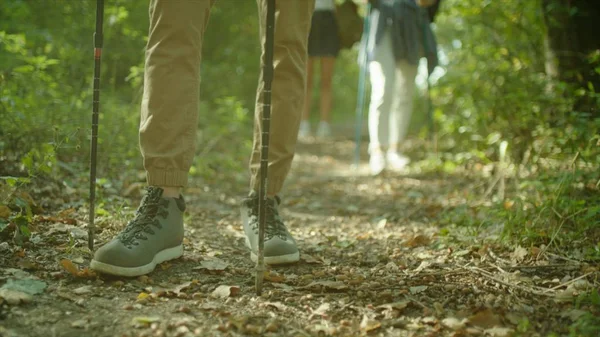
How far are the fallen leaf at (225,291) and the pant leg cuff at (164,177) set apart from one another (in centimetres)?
42

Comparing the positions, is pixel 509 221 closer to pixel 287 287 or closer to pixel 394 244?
pixel 394 244

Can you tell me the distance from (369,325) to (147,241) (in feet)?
2.74

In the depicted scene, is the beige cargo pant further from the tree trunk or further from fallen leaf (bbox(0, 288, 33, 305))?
the tree trunk

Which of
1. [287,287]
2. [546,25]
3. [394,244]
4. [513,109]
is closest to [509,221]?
[394,244]

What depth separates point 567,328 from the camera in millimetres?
1649

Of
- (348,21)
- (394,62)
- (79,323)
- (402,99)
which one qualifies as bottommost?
(79,323)

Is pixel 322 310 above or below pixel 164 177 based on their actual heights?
below

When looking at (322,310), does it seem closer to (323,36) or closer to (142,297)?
(142,297)

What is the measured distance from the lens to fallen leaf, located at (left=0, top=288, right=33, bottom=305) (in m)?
1.61

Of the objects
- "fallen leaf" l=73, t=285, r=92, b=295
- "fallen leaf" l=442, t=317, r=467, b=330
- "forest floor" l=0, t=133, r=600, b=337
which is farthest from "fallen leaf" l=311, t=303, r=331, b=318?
"fallen leaf" l=73, t=285, r=92, b=295

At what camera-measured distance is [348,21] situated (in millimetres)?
6816

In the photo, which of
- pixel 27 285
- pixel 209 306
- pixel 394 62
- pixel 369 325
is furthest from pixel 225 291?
pixel 394 62

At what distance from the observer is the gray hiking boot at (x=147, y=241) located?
1861 mm

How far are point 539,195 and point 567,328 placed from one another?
4.60ft
